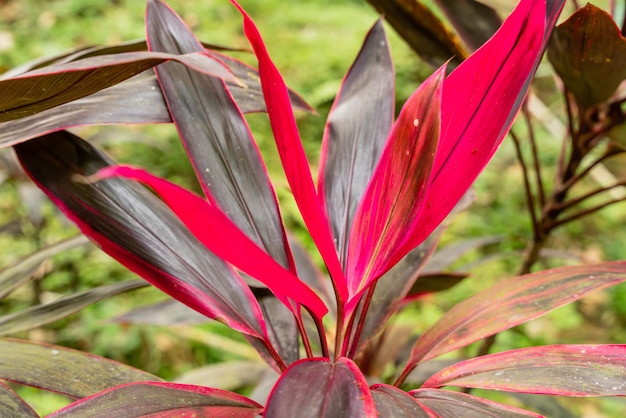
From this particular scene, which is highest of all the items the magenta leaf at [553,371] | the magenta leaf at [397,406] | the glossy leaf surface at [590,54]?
the glossy leaf surface at [590,54]

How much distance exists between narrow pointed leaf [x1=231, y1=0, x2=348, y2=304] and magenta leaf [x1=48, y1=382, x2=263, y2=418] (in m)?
0.13

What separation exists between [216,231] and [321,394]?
0.12m

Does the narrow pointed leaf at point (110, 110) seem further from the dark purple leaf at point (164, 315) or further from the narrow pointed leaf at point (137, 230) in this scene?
the dark purple leaf at point (164, 315)

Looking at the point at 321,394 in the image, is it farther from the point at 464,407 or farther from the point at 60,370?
the point at 60,370

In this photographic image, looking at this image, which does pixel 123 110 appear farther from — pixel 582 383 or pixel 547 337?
pixel 547 337

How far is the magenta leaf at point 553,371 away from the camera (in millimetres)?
459

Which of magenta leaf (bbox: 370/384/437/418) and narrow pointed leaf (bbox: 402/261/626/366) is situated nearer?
magenta leaf (bbox: 370/384/437/418)

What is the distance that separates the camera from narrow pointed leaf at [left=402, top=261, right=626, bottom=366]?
1.85ft

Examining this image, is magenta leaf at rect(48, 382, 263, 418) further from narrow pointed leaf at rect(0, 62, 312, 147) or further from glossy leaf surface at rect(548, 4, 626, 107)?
glossy leaf surface at rect(548, 4, 626, 107)

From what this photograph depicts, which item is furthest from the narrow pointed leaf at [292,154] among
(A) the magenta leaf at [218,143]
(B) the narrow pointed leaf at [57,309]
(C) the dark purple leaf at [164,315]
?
(C) the dark purple leaf at [164,315]

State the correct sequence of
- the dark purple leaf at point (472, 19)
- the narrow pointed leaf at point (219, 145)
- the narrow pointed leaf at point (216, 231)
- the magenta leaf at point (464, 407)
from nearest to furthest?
1. the narrow pointed leaf at point (216, 231)
2. the magenta leaf at point (464, 407)
3. the narrow pointed leaf at point (219, 145)
4. the dark purple leaf at point (472, 19)

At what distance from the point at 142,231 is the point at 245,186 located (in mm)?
100

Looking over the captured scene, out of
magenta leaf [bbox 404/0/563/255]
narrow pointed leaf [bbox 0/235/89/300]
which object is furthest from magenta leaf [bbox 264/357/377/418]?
narrow pointed leaf [bbox 0/235/89/300]

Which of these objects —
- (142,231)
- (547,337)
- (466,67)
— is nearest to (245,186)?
(142,231)
